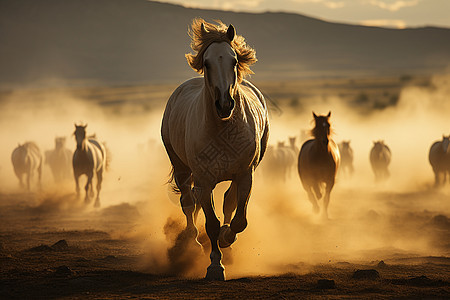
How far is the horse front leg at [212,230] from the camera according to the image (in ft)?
25.2

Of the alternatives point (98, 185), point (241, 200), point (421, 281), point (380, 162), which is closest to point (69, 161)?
point (98, 185)

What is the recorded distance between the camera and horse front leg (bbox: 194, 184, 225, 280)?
7684mm

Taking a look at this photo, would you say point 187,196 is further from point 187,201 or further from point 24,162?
point 24,162

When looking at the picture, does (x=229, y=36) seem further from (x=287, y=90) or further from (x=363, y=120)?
(x=287, y=90)

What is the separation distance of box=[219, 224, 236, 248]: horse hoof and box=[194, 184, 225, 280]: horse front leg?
26 cm

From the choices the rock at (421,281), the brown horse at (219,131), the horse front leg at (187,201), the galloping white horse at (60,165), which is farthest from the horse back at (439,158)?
the brown horse at (219,131)

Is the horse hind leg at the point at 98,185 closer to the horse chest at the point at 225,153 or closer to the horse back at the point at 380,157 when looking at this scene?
the horse back at the point at 380,157

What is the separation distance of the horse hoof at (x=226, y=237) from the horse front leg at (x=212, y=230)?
263 mm

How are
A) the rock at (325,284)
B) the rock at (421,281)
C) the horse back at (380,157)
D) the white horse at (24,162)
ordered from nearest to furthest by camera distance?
the rock at (325,284) → the rock at (421,281) → the horse back at (380,157) → the white horse at (24,162)

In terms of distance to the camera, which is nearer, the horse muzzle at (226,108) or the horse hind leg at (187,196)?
the horse muzzle at (226,108)

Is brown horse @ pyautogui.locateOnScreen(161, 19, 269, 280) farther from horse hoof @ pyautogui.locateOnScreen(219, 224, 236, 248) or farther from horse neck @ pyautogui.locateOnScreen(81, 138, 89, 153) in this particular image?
horse neck @ pyautogui.locateOnScreen(81, 138, 89, 153)

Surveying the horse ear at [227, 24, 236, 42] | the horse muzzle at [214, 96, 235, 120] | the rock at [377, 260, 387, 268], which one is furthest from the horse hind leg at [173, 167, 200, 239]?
the horse ear at [227, 24, 236, 42]

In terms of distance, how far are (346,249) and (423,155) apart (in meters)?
24.5

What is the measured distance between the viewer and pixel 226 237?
8188 millimetres
